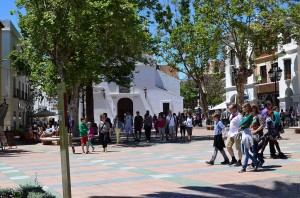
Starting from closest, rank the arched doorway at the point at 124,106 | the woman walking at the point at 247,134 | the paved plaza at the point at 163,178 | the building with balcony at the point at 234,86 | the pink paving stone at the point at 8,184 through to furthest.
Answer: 1. the paved plaza at the point at 163,178
2. the pink paving stone at the point at 8,184
3. the woman walking at the point at 247,134
4. the building with balcony at the point at 234,86
5. the arched doorway at the point at 124,106

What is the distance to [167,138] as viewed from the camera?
977 inches

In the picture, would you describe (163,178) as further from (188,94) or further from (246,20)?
(188,94)

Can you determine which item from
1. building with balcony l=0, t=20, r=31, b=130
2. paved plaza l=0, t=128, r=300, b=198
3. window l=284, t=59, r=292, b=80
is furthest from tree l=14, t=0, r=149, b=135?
window l=284, t=59, r=292, b=80

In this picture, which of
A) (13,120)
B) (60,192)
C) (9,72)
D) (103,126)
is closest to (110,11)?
(103,126)

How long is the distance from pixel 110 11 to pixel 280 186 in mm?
13914

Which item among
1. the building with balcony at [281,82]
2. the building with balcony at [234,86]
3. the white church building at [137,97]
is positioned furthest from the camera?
the white church building at [137,97]

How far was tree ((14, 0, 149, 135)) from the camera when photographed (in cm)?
2031

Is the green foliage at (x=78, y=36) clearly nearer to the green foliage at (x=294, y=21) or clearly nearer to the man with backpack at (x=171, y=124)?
the man with backpack at (x=171, y=124)

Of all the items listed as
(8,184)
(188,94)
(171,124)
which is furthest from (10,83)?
(188,94)

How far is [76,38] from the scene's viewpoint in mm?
20969

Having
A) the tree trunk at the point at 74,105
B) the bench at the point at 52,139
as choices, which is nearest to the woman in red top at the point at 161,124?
the bench at the point at 52,139

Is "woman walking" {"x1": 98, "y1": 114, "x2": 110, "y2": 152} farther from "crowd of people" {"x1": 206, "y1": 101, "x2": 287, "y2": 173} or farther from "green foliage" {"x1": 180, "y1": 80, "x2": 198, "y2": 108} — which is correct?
"green foliage" {"x1": 180, "y1": 80, "x2": 198, "y2": 108}

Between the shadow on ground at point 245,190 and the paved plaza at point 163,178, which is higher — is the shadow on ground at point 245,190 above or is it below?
below

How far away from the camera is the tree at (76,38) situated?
2031 centimetres
